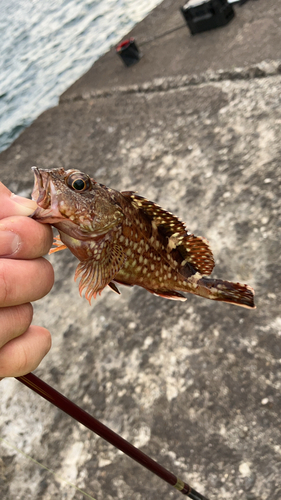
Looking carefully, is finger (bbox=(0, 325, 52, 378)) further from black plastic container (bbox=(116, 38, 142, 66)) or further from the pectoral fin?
black plastic container (bbox=(116, 38, 142, 66))

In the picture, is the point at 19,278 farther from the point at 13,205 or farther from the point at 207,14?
the point at 207,14

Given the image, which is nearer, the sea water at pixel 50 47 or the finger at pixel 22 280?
the finger at pixel 22 280

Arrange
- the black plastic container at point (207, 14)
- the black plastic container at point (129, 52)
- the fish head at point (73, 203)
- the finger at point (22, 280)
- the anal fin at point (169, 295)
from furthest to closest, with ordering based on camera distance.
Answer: the black plastic container at point (129, 52), the black plastic container at point (207, 14), the anal fin at point (169, 295), the fish head at point (73, 203), the finger at point (22, 280)

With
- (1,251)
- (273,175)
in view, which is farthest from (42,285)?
(273,175)

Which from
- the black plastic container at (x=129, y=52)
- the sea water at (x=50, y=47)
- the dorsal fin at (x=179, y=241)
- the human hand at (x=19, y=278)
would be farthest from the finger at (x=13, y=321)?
the sea water at (x=50, y=47)

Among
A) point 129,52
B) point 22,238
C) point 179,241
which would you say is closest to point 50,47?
point 129,52

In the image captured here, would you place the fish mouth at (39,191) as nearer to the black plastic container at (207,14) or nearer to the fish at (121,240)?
the fish at (121,240)
